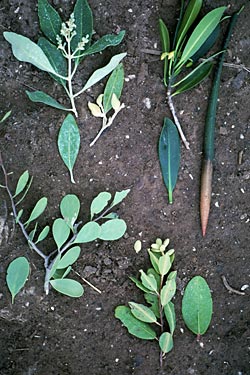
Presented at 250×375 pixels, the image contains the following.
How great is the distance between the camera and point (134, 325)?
118 centimetres

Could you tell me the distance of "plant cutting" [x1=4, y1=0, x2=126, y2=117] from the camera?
113 cm

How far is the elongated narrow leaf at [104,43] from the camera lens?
1.15 meters

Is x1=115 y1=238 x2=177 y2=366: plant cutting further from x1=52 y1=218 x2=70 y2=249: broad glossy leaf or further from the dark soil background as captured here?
x1=52 y1=218 x2=70 y2=249: broad glossy leaf

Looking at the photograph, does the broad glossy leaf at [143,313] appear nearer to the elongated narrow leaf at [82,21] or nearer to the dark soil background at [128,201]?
the dark soil background at [128,201]

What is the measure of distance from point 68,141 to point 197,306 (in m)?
0.40

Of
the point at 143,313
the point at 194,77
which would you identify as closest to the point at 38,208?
the point at 143,313

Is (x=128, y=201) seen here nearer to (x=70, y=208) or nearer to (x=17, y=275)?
(x=70, y=208)

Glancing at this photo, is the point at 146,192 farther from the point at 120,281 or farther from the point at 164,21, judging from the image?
the point at 164,21

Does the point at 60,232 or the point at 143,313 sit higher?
the point at 60,232

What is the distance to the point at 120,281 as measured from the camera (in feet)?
3.94

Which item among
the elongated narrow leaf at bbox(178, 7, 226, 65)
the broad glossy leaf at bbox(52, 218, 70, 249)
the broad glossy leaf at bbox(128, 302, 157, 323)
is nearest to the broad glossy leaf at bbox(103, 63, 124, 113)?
the elongated narrow leaf at bbox(178, 7, 226, 65)

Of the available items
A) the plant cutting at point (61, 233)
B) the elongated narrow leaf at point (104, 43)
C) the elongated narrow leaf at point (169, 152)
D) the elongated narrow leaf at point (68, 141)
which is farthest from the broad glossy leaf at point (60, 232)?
the elongated narrow leaf at point (104, 43)

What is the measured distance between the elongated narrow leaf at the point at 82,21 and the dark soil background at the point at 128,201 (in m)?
0.03

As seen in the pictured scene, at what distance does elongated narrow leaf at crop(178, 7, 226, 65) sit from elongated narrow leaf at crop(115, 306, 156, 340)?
0.50 metres
